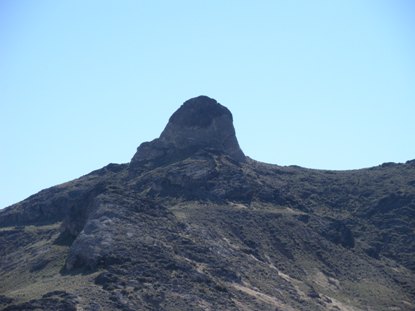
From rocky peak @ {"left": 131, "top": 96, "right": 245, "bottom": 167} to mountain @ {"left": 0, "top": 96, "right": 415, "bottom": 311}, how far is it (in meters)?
0.24

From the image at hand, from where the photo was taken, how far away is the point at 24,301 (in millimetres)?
95812

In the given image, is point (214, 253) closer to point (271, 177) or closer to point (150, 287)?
point (150, 287)

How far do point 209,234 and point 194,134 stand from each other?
4293 cm

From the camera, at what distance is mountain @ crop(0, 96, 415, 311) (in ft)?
343

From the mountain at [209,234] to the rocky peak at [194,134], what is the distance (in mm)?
241

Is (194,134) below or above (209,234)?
above

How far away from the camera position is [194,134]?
165625 mm

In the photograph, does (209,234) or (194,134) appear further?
(194,134)

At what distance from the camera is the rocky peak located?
164875 millimetres

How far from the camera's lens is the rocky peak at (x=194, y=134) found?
164875mm

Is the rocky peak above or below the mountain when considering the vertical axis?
above

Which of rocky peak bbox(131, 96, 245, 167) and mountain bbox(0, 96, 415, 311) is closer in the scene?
mountain bbox(0, 96, 415, 311)

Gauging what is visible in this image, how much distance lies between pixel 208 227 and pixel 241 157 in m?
43.9

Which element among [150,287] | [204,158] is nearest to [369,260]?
[204,158]
